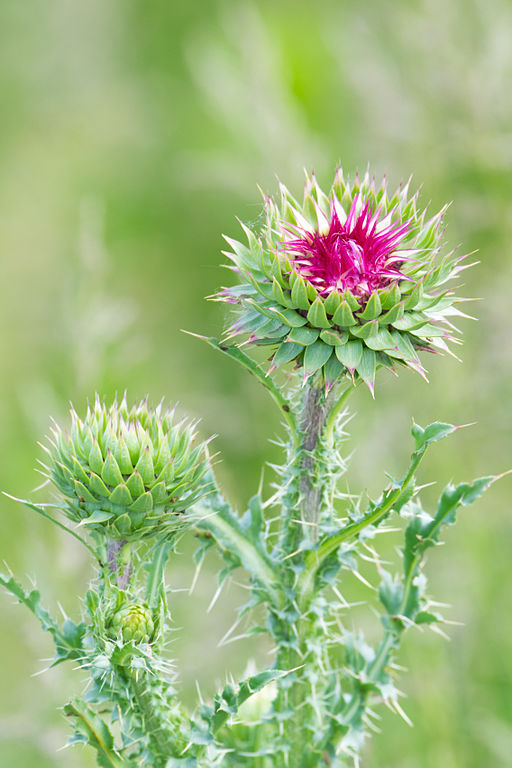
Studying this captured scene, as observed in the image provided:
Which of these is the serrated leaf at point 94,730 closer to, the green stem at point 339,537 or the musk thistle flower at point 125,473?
the musk thistle flower at point 125,473

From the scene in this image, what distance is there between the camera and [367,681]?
275 centimetres

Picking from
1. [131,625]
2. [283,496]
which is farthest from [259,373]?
[131,625]

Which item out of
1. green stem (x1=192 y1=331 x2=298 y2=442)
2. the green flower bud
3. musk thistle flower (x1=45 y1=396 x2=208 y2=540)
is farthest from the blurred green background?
the green flower bud

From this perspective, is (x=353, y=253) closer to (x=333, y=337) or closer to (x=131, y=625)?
(x=333, y=337)

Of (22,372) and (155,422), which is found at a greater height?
(22,372)

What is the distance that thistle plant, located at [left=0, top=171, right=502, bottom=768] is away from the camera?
2330mm

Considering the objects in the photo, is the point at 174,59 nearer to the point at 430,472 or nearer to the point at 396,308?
the point at 430,472

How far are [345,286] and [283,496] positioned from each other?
686mm

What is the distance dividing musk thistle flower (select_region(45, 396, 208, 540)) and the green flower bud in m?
0.20

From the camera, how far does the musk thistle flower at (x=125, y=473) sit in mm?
2334

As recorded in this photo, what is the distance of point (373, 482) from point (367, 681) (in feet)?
7.09

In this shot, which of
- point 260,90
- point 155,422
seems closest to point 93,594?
point 155,422

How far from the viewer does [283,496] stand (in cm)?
265

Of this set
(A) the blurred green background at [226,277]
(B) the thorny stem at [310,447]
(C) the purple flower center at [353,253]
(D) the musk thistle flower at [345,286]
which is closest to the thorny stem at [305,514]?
(B) the thorny stem at [310,447]
